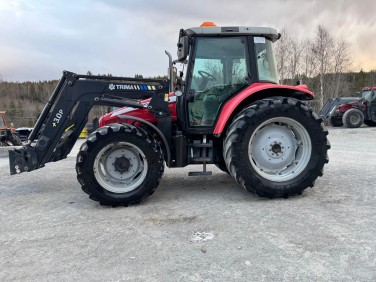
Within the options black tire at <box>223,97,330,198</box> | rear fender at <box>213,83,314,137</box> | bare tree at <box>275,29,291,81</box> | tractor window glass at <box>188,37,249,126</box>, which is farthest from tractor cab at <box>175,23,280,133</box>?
bare tree at <box>275,29,291,81</box>

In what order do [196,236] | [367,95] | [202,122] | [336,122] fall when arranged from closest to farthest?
[196,236] → [202,122] → [367,95] → [336,122]

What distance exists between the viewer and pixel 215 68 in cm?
507

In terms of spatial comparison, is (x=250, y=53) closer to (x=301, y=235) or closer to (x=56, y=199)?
(x=301, y=235)

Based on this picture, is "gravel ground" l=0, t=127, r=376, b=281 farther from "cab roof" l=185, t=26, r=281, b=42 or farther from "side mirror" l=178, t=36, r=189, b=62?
"cab roof" l=185, t=26, r=281, b=42

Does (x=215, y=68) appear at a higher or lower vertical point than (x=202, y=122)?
higher

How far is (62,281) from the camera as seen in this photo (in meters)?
2.73

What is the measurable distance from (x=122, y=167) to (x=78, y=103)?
119 cm

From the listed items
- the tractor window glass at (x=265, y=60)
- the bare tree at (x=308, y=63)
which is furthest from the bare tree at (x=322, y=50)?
the tractor window glass at (x=265, y=60)

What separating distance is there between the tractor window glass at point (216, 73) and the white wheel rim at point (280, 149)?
0.73m

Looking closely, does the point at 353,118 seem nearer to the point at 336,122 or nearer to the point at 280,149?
the point at 336,122

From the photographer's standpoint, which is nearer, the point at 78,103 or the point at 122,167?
the point at 122,167

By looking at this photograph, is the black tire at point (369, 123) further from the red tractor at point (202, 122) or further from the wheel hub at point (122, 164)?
the wheel hub at point (122, 164)

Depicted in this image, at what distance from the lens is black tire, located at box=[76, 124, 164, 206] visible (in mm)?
4535

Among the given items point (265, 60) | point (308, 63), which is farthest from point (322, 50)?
point (265, 60)
